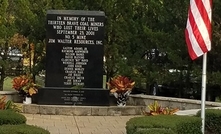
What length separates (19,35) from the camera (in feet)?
62.3

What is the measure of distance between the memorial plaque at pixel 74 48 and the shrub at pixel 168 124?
6.44 m

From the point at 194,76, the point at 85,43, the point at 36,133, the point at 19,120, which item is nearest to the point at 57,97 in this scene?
the point at 85,43

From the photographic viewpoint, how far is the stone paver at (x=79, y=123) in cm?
1079

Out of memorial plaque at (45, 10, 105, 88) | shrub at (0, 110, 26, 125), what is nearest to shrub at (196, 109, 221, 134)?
shrub at (0, 110, 26, 125)

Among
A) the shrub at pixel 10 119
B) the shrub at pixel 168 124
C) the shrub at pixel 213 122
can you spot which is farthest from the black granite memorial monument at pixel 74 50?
the shrub at pixel 10 119

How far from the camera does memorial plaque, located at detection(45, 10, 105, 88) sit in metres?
14.7

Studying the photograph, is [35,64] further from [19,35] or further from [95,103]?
[95,103]

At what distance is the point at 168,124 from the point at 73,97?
6900 millimetres

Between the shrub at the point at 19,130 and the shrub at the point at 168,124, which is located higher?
the shrub at the point at 19,130

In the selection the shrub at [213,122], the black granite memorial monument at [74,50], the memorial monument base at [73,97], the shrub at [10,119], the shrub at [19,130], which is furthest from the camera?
the black granite memorial monument at [74,50]

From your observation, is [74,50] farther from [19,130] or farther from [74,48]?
[19,130]

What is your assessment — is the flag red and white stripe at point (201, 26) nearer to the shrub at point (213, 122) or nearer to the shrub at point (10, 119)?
the shrub at point (213, 122)

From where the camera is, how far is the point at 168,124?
7.89 m

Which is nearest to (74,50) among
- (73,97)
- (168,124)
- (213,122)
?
(73,97)
